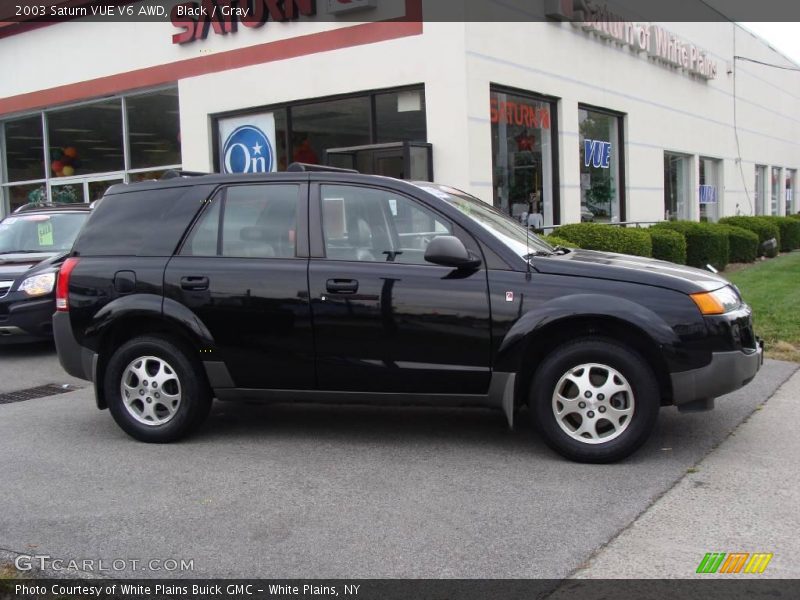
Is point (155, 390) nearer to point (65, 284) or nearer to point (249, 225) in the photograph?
point (65, 284)

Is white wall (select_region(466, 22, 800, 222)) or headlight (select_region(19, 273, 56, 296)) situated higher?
white wall (select_region(466, 22, 800, 222))

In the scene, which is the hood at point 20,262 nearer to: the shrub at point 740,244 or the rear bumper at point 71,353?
the rear bumper at point 71,353

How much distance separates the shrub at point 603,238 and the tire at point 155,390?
8260 millimetres

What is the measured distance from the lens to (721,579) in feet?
12.0

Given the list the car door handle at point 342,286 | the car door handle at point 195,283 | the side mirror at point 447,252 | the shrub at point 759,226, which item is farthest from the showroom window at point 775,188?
the car door handle at point 195,283

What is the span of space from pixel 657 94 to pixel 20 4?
46.2 ft

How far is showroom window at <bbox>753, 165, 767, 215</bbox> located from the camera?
93.5 ft

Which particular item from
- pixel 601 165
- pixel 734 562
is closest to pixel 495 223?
pixel 734 562

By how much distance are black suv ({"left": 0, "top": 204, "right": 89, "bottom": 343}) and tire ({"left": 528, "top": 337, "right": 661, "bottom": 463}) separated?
640 cm

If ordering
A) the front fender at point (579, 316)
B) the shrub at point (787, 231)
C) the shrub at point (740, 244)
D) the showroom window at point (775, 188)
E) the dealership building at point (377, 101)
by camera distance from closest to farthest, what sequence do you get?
the front fender at point (579, 316), the dealership building at point (377, 101), the shrub at point (740, 244), the shrub at point (787, 231), the showroom window at point (775, 188)

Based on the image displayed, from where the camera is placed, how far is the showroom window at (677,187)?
1994cm

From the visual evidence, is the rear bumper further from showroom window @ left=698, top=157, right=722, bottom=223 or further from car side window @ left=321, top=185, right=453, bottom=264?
showroom window @ left=698, top=157, right=722, bottom=223

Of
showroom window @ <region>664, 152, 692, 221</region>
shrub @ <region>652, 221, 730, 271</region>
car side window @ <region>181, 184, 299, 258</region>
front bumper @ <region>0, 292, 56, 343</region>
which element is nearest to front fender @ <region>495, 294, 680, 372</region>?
car side window @ <region>181, 184, 299, 258</region>

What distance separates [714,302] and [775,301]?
7147mm
